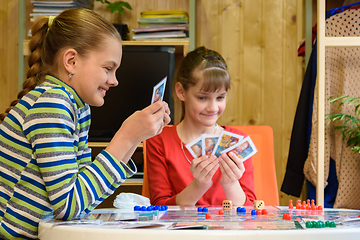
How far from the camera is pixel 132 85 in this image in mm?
2506

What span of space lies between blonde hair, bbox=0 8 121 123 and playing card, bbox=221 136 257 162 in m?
0.56

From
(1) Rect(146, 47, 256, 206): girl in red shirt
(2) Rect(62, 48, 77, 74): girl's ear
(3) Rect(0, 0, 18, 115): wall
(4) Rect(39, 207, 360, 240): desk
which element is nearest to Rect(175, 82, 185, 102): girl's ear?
(1) Rect(146, 47, 256, 206): girl in red shirt

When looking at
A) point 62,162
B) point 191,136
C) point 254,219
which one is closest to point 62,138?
point 62,162

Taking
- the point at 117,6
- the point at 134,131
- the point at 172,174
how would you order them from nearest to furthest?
1. the point at 134,131
2. the point at 172,174
3. the point at 117,6

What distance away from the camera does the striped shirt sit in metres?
0.87

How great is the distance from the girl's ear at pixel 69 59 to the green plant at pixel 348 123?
1444mm

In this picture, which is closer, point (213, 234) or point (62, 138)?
point (213, 234)

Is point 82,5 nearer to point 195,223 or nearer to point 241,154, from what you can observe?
point 241,154

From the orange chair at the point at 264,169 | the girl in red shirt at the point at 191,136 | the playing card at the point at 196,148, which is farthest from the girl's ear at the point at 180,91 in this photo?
the playing card at the point at 196,148

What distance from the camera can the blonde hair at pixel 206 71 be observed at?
1645mm

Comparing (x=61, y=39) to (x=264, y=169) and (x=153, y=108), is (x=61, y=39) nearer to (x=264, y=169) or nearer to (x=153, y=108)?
(x=153, y=108)

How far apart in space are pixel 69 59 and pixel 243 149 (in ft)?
2.20

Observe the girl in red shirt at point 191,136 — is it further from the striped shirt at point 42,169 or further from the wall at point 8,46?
the wall at point 8,46

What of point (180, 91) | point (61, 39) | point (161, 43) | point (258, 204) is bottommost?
point (258, 204)
